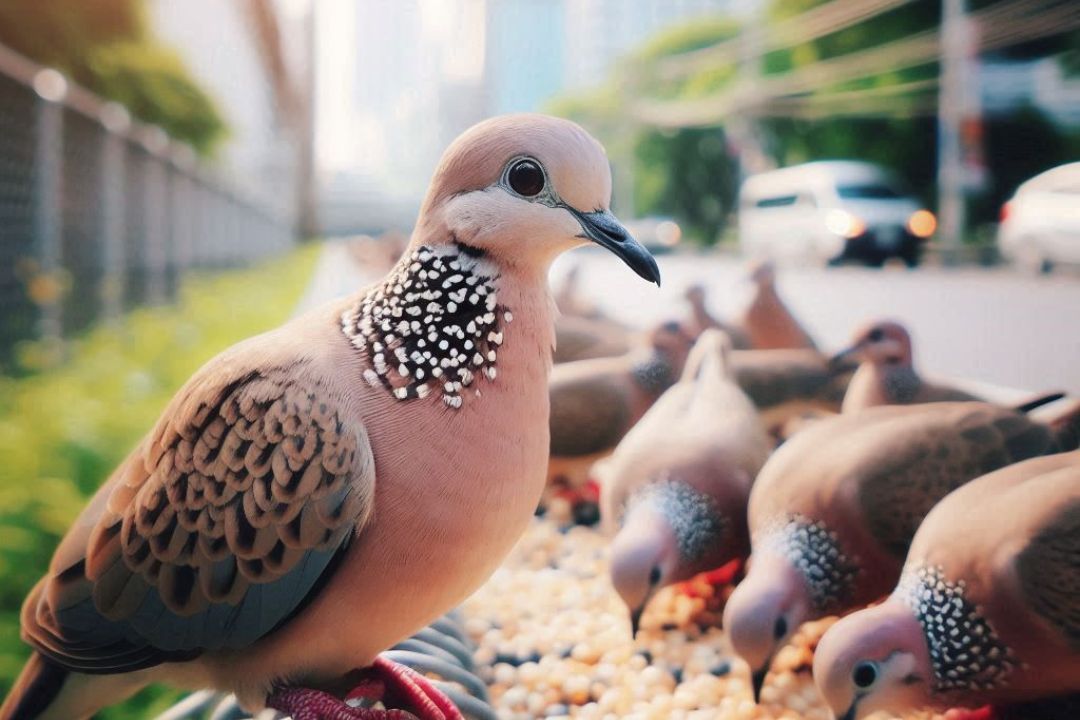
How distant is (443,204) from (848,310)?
131 cm

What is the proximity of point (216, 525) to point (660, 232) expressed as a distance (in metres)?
1.00

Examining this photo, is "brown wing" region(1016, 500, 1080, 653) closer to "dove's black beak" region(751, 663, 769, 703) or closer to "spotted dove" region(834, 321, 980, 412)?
"dove's black beak" region(751, 663, 769, 703)

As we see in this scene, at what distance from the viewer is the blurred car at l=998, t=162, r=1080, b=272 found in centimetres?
117

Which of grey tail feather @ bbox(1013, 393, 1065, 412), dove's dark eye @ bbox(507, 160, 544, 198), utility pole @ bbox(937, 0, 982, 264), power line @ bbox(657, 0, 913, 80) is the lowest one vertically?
grey tail feather @ bbox(1013, 393, 1065, 412)

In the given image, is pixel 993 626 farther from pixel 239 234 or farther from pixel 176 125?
pixel 239 234

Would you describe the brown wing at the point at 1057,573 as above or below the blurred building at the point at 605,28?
below

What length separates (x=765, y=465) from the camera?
4.48 ft

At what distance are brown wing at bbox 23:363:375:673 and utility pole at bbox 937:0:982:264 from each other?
0.99 metres

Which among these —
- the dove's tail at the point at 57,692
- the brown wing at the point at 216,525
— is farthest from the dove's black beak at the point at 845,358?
the dove's tail at the point at 57,692

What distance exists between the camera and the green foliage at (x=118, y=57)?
395 cm

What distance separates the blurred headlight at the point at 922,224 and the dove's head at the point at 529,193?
789 mm

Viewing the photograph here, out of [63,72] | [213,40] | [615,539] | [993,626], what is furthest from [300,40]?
[213,40]

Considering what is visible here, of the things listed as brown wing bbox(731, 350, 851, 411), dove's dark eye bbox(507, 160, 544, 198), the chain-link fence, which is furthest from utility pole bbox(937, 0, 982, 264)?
the chain-link fence

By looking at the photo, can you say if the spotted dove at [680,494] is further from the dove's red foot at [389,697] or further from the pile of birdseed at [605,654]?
the dove's red foot at [389,697]
